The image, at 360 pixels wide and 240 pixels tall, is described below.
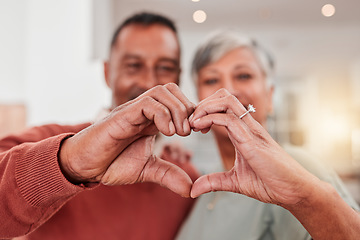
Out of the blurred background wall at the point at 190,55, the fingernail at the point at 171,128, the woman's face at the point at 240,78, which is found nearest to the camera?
the fingernail at the point at 171,128

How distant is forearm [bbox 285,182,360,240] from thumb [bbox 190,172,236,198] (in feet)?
0.41

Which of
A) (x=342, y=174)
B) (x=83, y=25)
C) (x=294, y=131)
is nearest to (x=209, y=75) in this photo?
(x=83, y=25)

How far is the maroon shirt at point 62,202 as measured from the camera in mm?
585

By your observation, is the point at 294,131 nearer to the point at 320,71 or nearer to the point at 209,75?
the point at 320,71

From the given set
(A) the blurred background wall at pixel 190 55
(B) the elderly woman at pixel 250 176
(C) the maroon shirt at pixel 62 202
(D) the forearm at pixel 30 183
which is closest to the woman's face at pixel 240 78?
(B) the elderly woman at pixel 250 176

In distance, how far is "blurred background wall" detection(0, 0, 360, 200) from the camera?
2.40 m

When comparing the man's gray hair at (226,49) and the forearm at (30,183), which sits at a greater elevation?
the man's gray hair at (226,49)

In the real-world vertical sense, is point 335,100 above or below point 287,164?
below

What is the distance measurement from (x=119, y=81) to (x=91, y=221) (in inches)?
18.5

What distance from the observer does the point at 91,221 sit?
0.94m

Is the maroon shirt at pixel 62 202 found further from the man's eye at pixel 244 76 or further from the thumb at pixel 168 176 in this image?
the man's eye at pixel 244 76

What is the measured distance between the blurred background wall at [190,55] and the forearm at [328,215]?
0.66 meters

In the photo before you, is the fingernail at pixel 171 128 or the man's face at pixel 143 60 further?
the man's face at pixel 143 60

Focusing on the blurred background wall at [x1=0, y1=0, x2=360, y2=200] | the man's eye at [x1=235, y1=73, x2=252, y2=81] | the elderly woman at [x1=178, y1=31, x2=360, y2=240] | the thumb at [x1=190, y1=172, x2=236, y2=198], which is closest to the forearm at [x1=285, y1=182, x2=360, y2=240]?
the elderly woman at [x1=178, y1=31, x2=360, y2=240]
